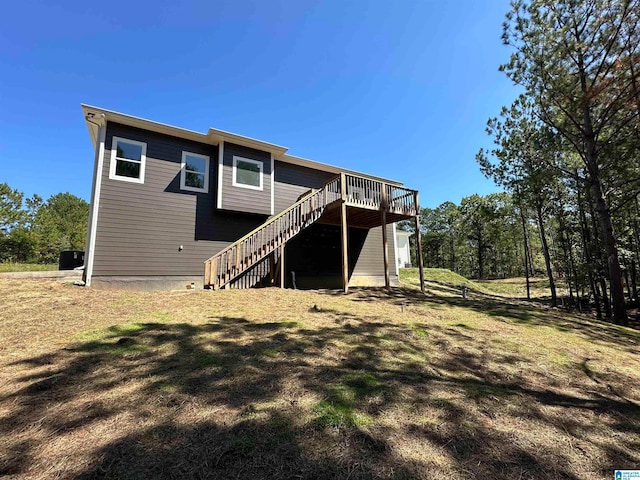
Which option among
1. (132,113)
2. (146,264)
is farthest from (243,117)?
(146,264)

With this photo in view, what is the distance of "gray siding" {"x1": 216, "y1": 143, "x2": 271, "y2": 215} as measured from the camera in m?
10.1

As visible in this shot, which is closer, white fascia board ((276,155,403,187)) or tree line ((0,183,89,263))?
white fascia board ((276,155,403,187))

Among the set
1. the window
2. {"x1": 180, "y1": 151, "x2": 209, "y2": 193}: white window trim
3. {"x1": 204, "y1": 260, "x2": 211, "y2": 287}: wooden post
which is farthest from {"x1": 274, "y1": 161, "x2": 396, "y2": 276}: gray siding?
{"x1": 204, "y1": 260, "x2": 211, "y2": 287}: wooden post

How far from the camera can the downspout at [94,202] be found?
27.1 ft

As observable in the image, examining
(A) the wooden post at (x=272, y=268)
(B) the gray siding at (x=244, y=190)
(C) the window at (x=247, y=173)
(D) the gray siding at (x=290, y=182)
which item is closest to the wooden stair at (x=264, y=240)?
(A) the wooden post at (x=272, y=268)

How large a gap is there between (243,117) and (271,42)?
11.6ft

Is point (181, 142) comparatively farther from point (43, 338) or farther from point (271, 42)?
point (43, 338)

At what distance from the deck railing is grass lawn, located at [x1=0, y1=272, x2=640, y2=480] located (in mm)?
3368

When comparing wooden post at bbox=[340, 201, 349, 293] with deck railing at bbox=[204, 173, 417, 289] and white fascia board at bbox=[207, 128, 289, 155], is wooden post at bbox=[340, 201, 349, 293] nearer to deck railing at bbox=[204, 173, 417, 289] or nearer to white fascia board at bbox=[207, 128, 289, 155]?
deck railing at bbox=[204, 173, 417, 289]

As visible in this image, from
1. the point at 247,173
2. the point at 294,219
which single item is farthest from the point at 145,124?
the point at 294,219

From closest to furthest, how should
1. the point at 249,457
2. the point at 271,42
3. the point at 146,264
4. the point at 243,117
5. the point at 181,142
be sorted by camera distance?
the point at 249,457, the point at 146,264, the point at 181,142, the point at 271,42, the point at 243,117

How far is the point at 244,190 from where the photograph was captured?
10.4 m

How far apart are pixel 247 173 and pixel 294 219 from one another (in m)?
2.51

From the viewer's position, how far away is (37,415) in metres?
2.30
